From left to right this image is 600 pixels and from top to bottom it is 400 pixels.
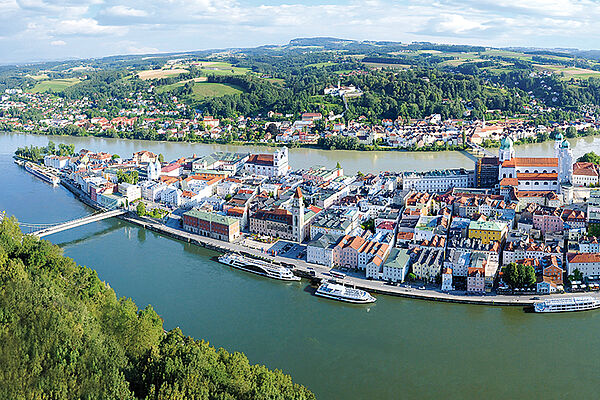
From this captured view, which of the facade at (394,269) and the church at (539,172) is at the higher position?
the church at (539,172)

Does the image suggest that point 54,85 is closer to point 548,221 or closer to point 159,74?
point 159,74

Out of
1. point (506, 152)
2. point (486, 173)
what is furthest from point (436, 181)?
point (506, 152)

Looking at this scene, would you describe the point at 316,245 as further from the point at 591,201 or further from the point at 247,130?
the point at 247,130

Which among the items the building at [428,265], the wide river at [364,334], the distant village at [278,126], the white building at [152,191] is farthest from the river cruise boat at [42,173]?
the building at [428,265]

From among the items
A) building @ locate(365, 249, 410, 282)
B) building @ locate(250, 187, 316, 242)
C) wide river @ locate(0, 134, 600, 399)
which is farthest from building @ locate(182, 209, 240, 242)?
building @ locate(365, 249, 410, 282)

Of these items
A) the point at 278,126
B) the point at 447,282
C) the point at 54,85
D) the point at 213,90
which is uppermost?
the point at 54,85

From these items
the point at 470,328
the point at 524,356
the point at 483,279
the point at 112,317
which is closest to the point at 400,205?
the point at 483,279

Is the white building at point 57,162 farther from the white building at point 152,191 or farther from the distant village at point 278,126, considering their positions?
the distant village at point 278,126
